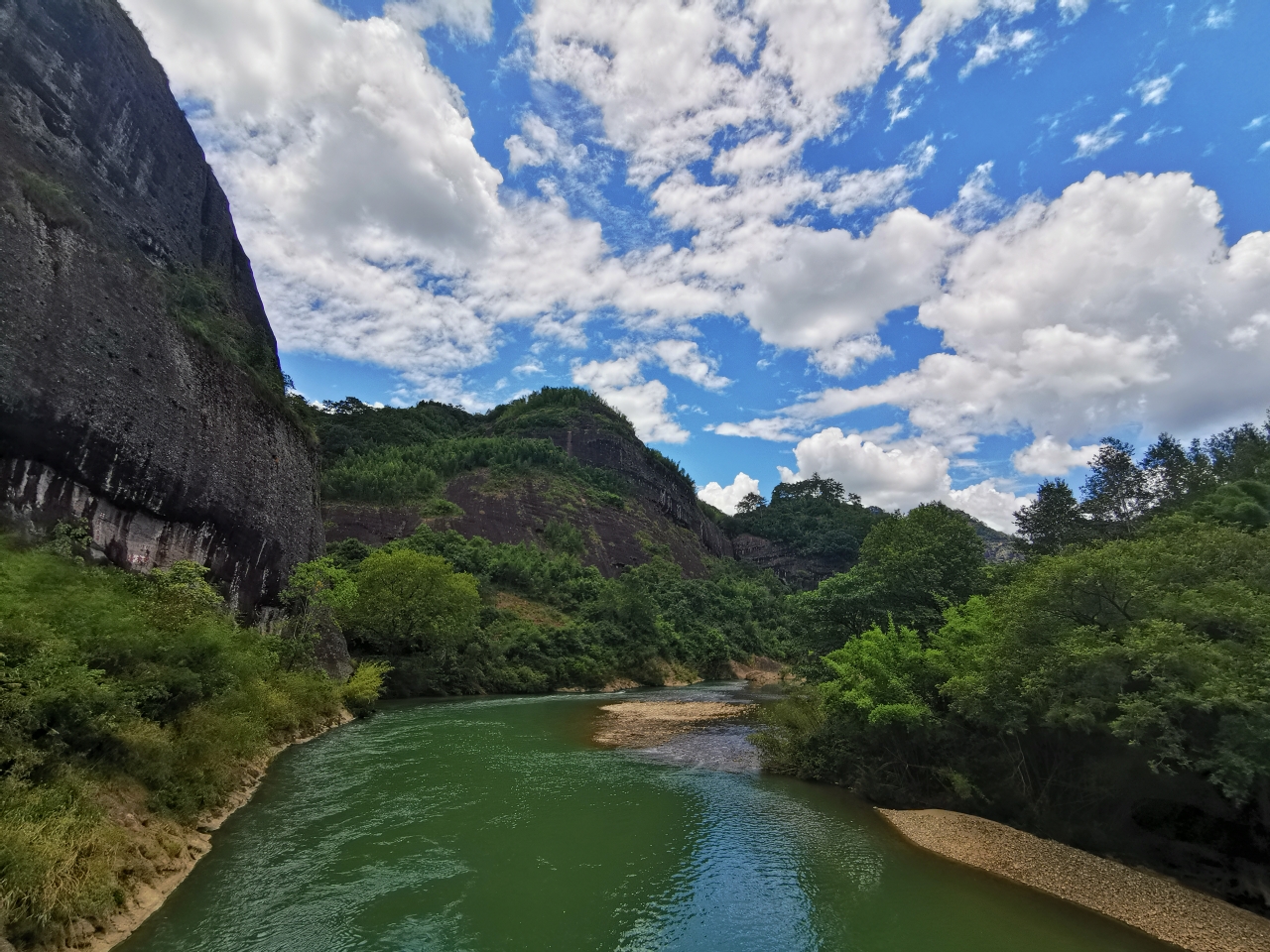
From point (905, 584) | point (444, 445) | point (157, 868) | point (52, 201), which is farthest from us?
point (444, 445)

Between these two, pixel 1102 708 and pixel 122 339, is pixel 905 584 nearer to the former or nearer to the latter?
pixel 1102 708

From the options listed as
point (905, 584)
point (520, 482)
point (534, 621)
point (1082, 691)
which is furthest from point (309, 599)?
point (520, 482)

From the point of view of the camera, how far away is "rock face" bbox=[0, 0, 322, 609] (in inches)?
669

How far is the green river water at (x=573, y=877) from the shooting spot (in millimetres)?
8906

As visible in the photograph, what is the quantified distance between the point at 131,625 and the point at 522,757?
12528mm

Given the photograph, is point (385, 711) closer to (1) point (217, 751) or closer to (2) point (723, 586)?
(1) point (217, 751)

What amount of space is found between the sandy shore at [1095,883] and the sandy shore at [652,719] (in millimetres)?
12657

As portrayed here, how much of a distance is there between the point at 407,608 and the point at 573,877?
32.2 m

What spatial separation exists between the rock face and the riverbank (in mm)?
10854

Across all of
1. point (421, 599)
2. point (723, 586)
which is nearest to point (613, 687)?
point (421, 599)

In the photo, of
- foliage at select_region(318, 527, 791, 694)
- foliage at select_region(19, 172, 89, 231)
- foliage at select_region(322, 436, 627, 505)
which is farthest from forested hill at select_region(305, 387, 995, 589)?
foliage at select_region(19, 172, 89, 231)

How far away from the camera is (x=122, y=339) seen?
1994 centimetres

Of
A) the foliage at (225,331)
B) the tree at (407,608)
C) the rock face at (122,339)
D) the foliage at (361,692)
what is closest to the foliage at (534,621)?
the tree at (407,608)

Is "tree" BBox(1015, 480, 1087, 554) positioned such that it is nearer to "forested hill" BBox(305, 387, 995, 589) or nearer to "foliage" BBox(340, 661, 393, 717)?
"forested hill" BBox(305, 387, 995, 589)
